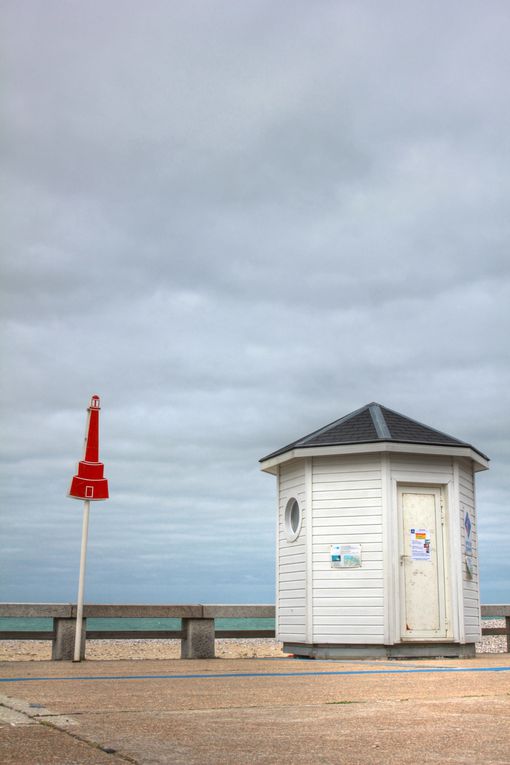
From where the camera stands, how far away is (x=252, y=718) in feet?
18.3

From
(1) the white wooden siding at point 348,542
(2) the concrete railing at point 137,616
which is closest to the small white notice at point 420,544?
(1) the white wooden siding at point 348,542

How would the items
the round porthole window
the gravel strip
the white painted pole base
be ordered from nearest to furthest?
the white painted pole base → the round porthole window → the gravel strip

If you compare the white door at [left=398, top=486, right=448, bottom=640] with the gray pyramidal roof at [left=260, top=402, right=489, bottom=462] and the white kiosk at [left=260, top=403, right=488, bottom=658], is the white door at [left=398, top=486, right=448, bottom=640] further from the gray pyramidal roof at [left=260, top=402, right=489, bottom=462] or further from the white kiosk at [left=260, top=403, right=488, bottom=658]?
the gray pyramidal roof at [left=260, top=402, right=489, bottom=462]

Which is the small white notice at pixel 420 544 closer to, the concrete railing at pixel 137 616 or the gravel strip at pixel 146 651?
the concrete railing at pixel 137 616

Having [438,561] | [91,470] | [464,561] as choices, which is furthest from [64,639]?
[464,561]

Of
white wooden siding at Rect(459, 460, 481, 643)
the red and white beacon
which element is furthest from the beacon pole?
white wooden siding at Rect(459, 460, 481, 643)

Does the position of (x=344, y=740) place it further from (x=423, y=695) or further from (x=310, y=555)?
(x=310, y=555)

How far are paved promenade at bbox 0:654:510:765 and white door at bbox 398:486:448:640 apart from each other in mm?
3309

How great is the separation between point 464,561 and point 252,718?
8585 millimetres

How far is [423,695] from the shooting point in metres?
7.15

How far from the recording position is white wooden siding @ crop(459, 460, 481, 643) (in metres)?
13.4

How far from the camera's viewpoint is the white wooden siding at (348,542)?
1291 centimetres

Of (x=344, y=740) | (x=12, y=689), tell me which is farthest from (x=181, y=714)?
(x=12, y=689)

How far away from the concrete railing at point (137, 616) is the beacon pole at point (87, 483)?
0.42 m
